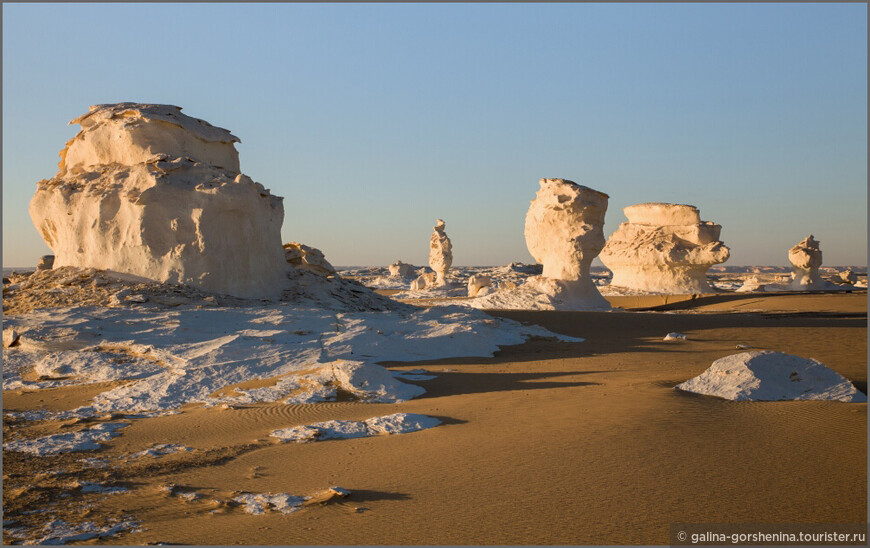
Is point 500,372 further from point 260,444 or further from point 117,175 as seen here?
point 117,175

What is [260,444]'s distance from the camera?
603cm

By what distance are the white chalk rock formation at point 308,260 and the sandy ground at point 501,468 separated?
8714 millimetres

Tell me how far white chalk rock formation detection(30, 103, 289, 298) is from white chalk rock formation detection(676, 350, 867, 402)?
31.6 ft

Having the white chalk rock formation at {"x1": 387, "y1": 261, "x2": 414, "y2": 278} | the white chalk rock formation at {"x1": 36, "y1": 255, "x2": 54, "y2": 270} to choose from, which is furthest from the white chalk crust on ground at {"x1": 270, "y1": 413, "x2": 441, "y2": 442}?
the white chalk rock formation at {"x1": 387, "y1": 261, "x2": 414, "y2": 278}

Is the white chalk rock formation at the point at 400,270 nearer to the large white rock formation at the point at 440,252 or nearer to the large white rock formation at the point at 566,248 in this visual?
the large white rock formation at the point at 440,252

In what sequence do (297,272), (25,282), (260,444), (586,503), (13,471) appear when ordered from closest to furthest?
(586,503) → (13,471) → (260,444) → (25,282) → (297,272)

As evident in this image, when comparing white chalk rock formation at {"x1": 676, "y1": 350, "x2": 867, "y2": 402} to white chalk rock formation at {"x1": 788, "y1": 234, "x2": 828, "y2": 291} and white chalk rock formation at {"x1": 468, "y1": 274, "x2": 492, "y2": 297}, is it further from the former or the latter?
white chalk rock formation at {"x1": 788, "y1": 234, "x2": 828, "y2": 291}

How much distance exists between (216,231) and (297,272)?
2650mm

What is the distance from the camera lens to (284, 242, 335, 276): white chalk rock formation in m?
17.1

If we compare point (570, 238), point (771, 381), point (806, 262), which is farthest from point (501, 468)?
point (806, 262)

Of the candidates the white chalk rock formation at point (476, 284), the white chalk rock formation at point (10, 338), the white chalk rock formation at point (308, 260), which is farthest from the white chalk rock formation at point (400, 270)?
the white chalk rock formation at point (10, 338)

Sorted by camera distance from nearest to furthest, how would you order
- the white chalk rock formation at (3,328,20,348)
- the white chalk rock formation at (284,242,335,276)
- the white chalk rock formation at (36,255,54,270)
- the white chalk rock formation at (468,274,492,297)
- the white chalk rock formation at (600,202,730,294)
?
A: the white chalk rock formation at (3,328,20,348), the white chalk rock formation at (36,255,54,270), the white chalk rock formation at (284,242,335,276), the white chalk rock formation at (600,202,730,294), the white chalk rock formation at (468,274,492,297)

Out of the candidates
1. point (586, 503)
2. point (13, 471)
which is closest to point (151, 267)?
point (13, 471)

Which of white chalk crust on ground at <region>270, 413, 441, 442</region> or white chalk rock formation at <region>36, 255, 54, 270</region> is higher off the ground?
white chalk rock formation at <region>36, 255, 54, 270</region>
